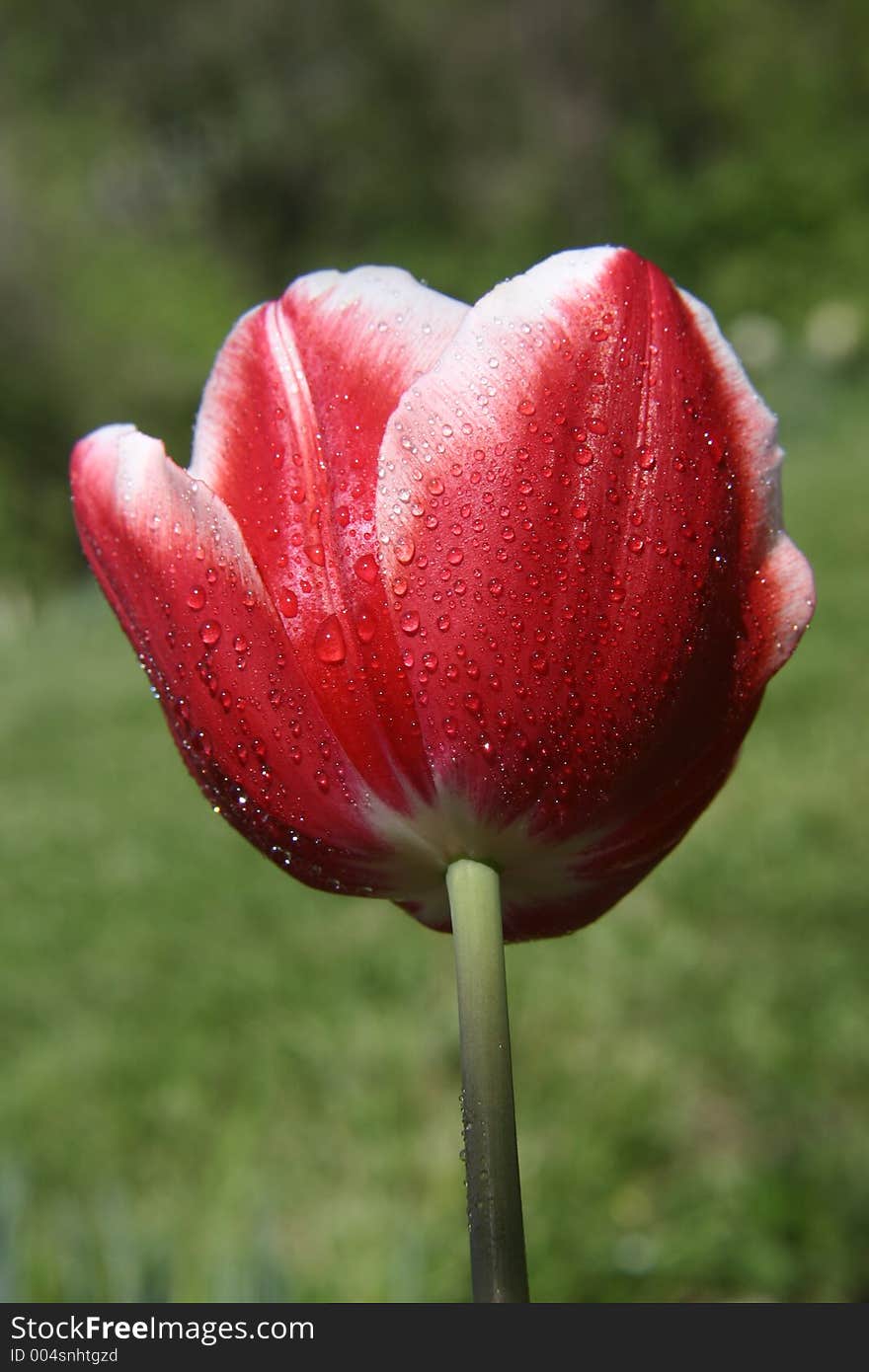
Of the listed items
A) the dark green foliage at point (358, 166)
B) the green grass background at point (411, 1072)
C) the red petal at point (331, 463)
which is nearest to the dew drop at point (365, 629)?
the red petal at point (331, 463)

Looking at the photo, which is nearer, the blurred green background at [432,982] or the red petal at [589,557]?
the red petal at [589,557]

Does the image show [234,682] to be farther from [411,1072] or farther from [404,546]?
[411,1072]

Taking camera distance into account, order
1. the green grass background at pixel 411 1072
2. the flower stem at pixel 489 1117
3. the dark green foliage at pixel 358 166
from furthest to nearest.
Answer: the dark green foliage at pixel 358 166 → the green grass background at pixel 411 1072 → the flower stem at pixel 489 1117

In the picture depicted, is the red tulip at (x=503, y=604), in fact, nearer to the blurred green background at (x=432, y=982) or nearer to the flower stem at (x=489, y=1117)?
the flower stem at (x=489, y=1117)

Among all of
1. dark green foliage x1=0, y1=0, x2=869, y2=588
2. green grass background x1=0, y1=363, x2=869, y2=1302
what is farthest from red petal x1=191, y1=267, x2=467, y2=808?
dark green foliage x1=0, y1=0, x2=869, y2=588

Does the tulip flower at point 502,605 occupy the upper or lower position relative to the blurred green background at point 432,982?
lower

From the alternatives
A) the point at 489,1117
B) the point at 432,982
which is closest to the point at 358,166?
the point at 432,982

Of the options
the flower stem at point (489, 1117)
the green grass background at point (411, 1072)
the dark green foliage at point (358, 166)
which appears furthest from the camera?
the dark green foliage at point (358, 166)

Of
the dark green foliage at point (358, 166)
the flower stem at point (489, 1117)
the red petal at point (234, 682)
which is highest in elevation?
the dark green foliage at point (358, 166)

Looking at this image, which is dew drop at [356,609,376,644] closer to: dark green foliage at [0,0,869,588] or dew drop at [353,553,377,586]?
dew drop at [353,553,377,586]
